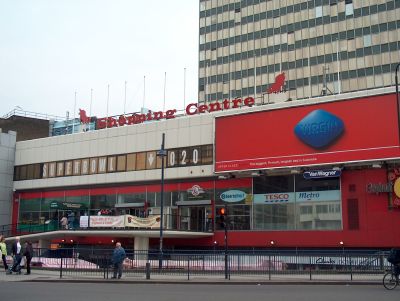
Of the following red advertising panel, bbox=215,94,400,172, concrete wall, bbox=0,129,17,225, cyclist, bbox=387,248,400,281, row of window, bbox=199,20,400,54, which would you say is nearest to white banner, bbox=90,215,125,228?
red advertising panel, bbox=215,94,400,172

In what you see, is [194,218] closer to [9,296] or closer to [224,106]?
[224,106]

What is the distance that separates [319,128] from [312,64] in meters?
54.7

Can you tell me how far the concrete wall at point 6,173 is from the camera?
185 feet

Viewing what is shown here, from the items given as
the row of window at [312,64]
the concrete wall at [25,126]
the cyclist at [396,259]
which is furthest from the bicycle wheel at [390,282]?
the row of window at [312,64]

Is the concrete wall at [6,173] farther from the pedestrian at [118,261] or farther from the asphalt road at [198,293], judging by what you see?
the asphalt road at [198,293]

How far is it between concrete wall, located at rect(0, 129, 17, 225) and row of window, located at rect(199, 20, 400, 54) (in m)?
52.0

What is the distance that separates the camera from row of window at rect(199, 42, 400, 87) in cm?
8250

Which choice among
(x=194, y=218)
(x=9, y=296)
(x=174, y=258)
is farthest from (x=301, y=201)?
(x=9, y=296)

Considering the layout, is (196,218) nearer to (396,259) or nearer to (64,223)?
(64,223)

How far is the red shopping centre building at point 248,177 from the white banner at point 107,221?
0.08 m

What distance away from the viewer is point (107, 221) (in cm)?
4241

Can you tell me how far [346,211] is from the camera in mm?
36531

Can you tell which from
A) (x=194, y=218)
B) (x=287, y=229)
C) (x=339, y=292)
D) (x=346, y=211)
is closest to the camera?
(x=339, y=292)

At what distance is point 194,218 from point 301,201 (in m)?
9.40
